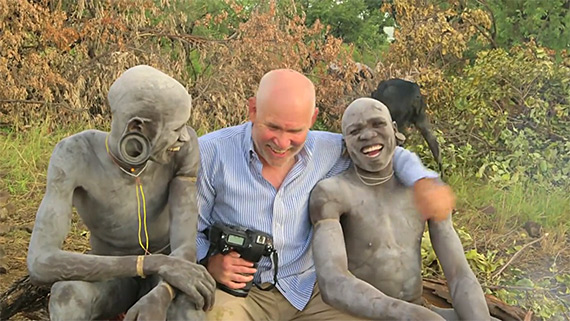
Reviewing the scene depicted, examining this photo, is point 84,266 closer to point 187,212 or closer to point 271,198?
point 187,212

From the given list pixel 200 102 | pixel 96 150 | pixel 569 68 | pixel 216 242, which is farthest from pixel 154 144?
pixel 569 68

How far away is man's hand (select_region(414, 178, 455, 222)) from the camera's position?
2398mm

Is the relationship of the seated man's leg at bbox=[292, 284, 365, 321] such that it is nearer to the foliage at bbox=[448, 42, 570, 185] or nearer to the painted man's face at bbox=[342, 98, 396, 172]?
the painted man's face at bbox=[342, 98, 396, 172]

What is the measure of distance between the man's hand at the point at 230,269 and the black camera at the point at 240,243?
14 mm

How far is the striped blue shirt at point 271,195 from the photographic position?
242 cm

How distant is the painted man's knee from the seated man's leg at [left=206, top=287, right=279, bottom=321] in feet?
1.27

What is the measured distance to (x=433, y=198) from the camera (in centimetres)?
240

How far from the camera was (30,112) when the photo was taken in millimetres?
6020

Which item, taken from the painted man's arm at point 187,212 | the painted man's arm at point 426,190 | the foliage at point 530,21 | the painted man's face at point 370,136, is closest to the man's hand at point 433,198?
the painted man's arm at point 426,190

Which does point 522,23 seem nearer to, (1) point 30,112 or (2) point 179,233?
(1) point 30,112

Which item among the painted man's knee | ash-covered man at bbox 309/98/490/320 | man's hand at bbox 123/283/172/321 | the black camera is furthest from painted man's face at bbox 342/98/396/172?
the painted man's knee

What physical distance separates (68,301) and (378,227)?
3.22 feet

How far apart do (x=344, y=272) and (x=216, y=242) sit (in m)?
0.41

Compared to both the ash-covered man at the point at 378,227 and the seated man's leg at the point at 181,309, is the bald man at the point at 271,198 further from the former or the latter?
the seated man's leg at the point at 181,309
